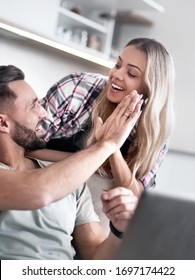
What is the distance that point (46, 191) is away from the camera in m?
0.88

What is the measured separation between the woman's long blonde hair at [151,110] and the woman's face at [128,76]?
2 centimetres

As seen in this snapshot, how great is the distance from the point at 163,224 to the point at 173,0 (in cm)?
289

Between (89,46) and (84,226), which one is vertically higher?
(89,46)

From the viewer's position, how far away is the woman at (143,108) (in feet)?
4.84

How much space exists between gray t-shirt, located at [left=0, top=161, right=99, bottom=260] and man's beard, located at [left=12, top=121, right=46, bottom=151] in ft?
0.33

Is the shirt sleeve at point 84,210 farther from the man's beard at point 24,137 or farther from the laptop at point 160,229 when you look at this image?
the laptop at point 160,229

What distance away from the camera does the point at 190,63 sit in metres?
3.10

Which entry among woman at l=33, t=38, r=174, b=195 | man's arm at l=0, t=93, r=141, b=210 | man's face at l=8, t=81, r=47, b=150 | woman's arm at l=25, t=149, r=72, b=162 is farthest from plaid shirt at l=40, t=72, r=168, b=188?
man's arm at l=0, t=93, r=141, b=210

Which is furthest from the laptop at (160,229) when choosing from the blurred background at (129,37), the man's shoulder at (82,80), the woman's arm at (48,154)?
the blurred background at (129,37)

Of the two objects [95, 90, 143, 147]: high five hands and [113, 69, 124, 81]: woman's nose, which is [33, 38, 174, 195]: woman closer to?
[113, 69, 124, 81]: woman's nose

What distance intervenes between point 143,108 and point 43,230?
610mm
